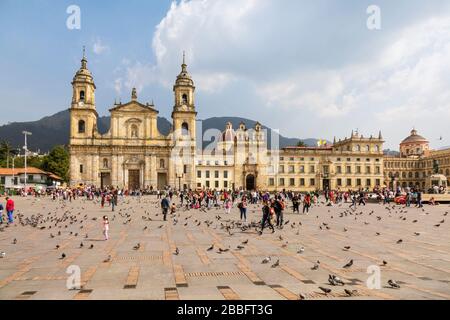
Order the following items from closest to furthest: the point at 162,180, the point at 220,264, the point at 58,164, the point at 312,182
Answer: the point at 220,264
the point at 162,180
the point at 312,182
the point at 58,164

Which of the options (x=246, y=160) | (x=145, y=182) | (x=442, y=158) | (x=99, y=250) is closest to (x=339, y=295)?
(x=99, y=250)

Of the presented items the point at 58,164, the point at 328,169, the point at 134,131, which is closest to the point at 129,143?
the point at 134,131

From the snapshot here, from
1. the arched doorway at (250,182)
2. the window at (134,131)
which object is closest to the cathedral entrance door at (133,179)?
the window at (134,131)

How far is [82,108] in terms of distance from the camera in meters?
63.8

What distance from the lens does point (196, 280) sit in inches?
310

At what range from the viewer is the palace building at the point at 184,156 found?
210 feet

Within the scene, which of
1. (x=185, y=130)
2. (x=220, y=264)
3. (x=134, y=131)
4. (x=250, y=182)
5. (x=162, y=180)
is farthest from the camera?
(x=250, y=182)

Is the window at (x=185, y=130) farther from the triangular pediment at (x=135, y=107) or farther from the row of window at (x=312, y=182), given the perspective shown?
the row of window at (x=312, y=182)

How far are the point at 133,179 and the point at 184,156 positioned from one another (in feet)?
32.3

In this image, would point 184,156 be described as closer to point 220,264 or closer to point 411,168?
point 220,264

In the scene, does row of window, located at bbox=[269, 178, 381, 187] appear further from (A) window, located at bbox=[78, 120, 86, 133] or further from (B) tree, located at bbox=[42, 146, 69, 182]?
(B) tree, located at bbox=[42, 146, 69, 182]

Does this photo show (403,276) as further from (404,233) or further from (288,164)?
(288,164)

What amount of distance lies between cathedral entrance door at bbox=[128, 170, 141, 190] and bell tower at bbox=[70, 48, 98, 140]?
375 inches
